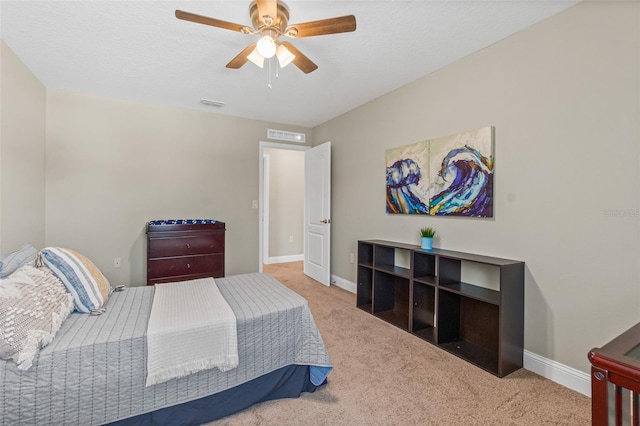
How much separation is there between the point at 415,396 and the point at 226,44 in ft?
9.64

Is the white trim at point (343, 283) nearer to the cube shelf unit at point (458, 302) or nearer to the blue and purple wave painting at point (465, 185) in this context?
the cube shelf unit at point (458, 302)

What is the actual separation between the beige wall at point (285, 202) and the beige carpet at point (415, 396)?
364 cm

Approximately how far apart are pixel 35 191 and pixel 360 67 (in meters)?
3.55

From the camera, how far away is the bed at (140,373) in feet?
Result: 4.13

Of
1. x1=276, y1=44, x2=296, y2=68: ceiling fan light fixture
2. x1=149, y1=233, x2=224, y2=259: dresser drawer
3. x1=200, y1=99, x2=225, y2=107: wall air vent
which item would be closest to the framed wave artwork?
x1=276, y1=44, x2=296, y2=68: ceiling fan light fixture

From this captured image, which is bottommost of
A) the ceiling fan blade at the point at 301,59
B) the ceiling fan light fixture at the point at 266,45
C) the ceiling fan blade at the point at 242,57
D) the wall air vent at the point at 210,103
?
the ceiling fan light fixture at the point at 266,45

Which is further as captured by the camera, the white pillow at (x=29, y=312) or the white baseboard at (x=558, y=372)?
the white baseboard at (x=558, y=372)

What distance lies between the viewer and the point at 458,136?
103 inches

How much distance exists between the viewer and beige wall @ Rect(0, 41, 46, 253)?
2.42 metres

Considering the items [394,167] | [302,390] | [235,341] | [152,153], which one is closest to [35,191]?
[152,153]

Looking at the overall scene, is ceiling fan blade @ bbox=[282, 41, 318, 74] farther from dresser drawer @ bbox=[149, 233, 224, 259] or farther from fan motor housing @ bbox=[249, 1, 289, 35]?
dresser drawer @ bbox=[149, 233, 224, 259]

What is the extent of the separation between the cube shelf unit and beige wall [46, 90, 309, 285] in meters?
2.18

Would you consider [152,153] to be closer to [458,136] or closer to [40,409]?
[40,409]

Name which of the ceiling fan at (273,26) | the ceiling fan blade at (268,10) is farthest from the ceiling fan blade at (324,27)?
the ceiling fan blade at (268,10)
